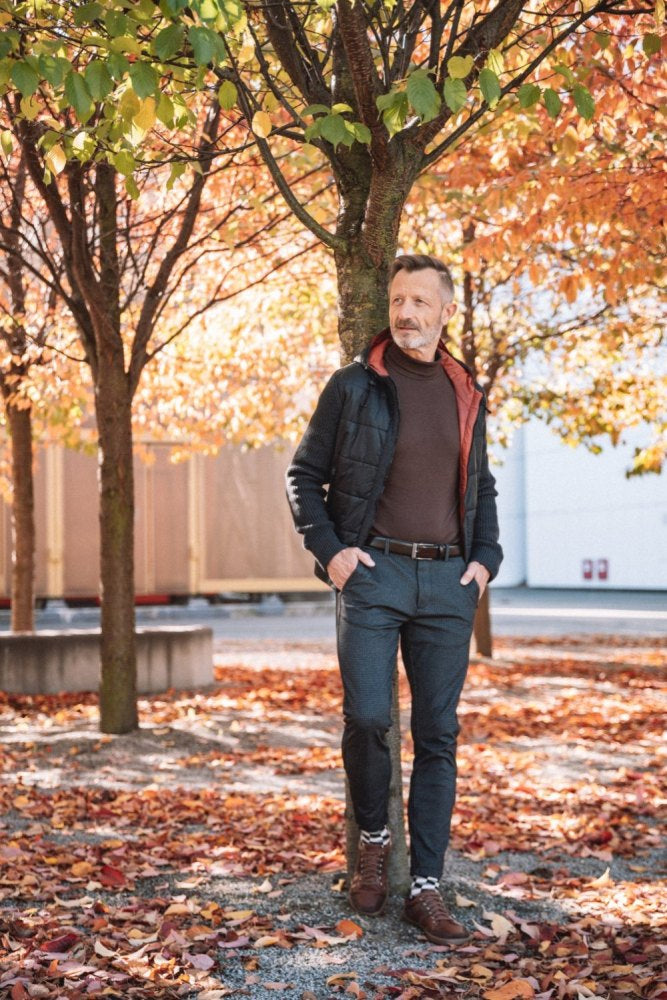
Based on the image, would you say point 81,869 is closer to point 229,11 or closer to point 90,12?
point 90,12

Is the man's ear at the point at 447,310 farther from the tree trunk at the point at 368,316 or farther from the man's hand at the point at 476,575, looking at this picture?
the man's hand at the point at 476,575

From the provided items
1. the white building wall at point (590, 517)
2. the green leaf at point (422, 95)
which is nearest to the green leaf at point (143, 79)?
the green leaf at point (422, 95)

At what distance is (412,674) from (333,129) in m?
1.86

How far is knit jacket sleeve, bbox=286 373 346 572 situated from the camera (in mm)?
3762

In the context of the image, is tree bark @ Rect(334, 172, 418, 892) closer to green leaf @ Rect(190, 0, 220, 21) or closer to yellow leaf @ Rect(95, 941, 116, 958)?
yellow leaf @ Rect(95, 941, 116, 958)

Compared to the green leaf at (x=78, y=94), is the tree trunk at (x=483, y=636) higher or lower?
lower

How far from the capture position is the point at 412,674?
3908mm

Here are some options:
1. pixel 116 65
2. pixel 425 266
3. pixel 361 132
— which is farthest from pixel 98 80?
pixel 425 266

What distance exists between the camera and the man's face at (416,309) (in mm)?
3826

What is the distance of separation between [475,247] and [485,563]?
3812 mm

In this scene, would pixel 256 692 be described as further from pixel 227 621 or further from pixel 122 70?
pixel 227 621

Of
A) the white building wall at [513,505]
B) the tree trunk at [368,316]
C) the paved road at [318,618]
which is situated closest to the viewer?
the tree trunk at [368,316]

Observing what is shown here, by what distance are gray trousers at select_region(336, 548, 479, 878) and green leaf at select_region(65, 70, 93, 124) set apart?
1648 mm

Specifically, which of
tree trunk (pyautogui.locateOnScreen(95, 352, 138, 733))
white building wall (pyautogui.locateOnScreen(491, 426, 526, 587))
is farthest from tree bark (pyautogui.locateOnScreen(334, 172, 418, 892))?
white building wall (pyautogui.locateOnScreen(491, 426, 526, 587))
